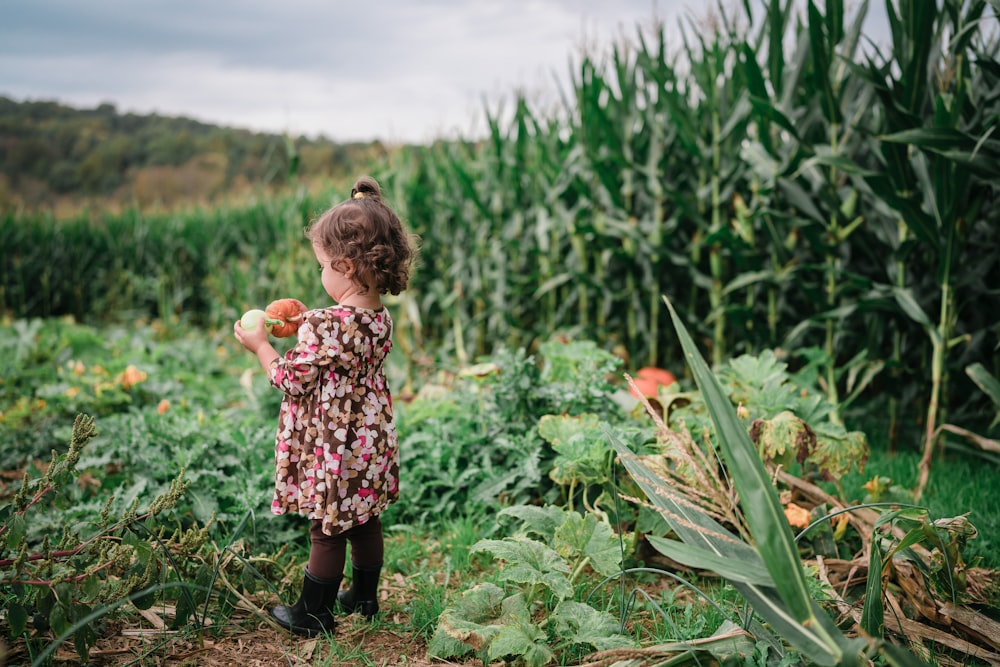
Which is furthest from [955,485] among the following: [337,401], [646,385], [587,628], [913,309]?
[337,401]

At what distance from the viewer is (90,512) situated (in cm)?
237

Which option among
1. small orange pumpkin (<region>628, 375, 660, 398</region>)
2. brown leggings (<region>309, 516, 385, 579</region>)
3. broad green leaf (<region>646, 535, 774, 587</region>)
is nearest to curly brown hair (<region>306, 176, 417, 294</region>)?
brown leggings (<region>309, 516, 385, 579</region>)

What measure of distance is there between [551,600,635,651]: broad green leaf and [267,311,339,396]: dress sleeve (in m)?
0.95

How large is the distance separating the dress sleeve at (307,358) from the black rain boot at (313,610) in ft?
1.94

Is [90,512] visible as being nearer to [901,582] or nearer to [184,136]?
[901,582]

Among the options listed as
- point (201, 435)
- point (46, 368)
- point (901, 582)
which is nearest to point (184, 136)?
point (46, 368)

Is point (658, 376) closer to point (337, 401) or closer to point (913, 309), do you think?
point (913, 309)

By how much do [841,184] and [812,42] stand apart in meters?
0.86

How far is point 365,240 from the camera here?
187 centimetres

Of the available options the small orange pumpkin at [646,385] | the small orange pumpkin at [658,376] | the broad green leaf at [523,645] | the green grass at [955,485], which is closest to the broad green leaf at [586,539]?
the broad green leaf at [523,645]

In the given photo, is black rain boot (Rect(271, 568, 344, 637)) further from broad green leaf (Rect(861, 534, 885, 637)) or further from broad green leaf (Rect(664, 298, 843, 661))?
broad green leaf (Rect(861, 534, 885, 637))

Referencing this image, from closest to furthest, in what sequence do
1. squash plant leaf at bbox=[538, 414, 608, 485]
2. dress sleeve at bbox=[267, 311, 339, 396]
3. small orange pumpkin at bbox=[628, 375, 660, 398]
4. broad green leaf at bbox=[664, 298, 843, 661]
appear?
1. broad green leaf at bbox=[664, 298, 843, 661]
2. dress sleeve at bbox=[267, 311, 339, 396]
3. squash plant leaf at bbox=[538, 414, 608, 485]
4. small orange pumpkin at bbox=[628, 375, 660, 398]

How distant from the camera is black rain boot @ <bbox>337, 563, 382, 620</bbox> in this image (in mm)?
2018

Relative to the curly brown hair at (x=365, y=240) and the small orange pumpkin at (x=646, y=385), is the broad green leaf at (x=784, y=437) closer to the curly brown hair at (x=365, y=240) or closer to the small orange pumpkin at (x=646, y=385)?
the small orange pumpkin at (x=646, y=385)
